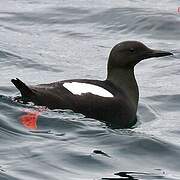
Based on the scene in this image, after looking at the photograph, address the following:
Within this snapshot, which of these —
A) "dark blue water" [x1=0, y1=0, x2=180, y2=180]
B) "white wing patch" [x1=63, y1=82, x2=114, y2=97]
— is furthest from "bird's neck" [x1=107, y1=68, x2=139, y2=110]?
"white wing patch" [x1=63, y1=82, x2=114, y2=97]

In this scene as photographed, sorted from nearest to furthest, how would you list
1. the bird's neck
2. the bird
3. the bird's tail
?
the bird's tail < the bird < the bird's neck

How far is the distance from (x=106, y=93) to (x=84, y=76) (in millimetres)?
2755

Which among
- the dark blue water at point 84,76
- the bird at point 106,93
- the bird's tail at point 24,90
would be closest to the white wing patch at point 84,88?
the bird at point 106,93

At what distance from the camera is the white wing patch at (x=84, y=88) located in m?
9.70

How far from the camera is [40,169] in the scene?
7988 millimetres

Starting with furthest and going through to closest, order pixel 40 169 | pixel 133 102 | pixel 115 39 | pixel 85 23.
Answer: pixel 85 23
pixel 115 39
pixel 133 102
pixel 40 169

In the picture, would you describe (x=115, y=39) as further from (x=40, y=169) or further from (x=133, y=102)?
(x=40, y=169)

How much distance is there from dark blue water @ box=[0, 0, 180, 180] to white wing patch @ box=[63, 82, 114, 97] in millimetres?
260

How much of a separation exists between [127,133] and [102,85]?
33.8 inches

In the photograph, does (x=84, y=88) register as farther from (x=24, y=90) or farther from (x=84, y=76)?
(x=84, y=76)

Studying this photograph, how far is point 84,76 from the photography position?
12695mm

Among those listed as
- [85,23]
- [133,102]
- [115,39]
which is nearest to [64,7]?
[85,23]

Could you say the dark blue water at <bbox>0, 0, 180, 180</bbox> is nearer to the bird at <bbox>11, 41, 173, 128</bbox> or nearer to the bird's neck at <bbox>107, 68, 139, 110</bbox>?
the bird at <bbox>11, 41, 173, 128</bbox>

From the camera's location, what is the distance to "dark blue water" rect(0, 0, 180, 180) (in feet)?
27.1
